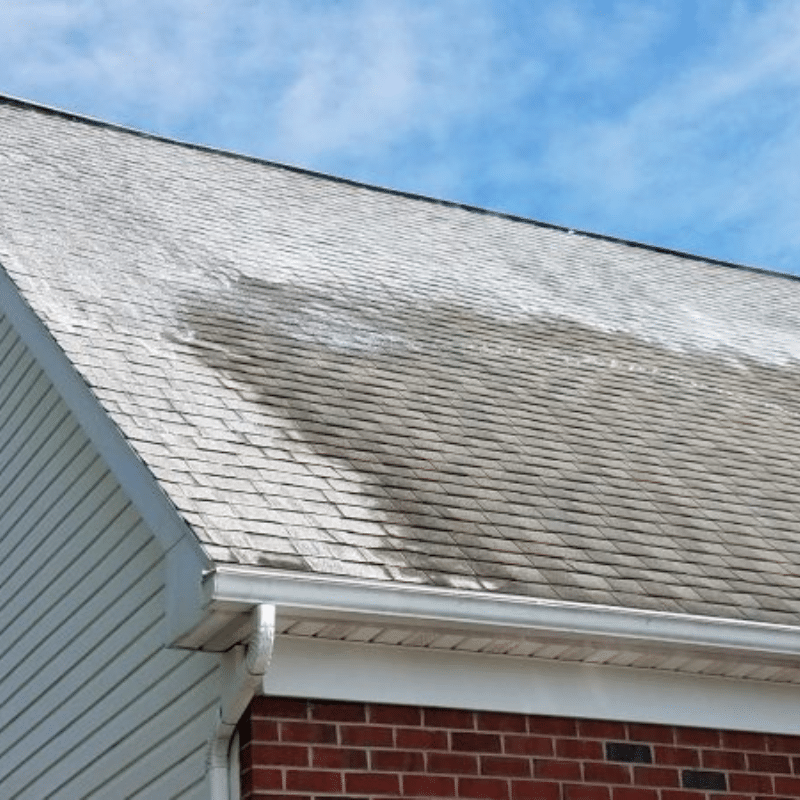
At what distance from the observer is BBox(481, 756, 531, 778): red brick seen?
23.1ft

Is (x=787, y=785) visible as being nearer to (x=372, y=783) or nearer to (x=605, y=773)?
(x=605, y=773)

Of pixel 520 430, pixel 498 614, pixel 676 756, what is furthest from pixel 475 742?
pixel 520 430

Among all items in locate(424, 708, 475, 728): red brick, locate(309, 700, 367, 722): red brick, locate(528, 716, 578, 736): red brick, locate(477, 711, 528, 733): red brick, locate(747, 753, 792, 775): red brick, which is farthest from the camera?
locate(747, 753, 792, 775): red brick

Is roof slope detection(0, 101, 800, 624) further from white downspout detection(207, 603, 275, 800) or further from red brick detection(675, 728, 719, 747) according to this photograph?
red brick detection(675, 728, 719, 747)

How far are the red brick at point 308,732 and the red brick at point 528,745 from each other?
81 cm

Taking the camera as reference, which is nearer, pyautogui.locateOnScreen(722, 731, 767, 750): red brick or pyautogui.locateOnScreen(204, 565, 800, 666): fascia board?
pyautogui.locateOnScreen(204, 565, 800, 666): fascia board

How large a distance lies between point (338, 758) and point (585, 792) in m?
1.17

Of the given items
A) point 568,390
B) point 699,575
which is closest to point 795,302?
A: point 568,390

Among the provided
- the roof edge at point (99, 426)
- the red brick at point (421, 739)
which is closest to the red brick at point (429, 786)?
the red brick at point (421, 739)

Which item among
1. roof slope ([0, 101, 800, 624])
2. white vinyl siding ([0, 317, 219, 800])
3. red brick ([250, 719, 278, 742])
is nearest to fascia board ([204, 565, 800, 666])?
roof slope ([0, 101, 800, 624])

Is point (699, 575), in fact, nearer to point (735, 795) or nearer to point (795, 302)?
point (735, 795)

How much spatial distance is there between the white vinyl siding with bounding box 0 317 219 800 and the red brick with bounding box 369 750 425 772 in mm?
686

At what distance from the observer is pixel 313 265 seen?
11.1 metres

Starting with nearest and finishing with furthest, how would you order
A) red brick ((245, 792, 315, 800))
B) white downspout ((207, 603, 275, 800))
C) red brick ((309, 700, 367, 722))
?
white downspout ((207, 603, 275, 800)) → red brick ((245, 792, 315, 800)) → red brick ((309, 700, 367, 722))
